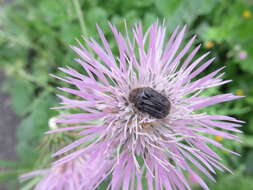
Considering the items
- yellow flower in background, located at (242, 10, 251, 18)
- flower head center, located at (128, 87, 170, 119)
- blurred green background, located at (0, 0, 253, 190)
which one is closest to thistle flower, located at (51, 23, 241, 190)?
flower head center, located at (128, 87, 170, 119)

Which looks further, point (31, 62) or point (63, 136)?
point (31, 62)

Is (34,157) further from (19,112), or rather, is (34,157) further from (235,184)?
(235,184)

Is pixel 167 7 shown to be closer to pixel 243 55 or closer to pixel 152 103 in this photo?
pixel 243 55

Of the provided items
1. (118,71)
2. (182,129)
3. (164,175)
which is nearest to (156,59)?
(118,71)

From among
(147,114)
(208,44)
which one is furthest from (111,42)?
(147,114)

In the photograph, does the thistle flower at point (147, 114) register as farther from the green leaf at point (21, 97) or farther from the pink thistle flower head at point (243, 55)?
the green leaf at point (21, 97)

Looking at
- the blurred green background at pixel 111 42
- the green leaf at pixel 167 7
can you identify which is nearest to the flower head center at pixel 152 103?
the blurred green background at pixel 111 42

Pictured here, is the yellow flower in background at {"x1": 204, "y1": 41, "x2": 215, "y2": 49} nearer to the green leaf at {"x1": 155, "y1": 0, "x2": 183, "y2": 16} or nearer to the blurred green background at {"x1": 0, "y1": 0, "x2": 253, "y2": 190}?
the blurred green background at {"x1": 0, "y1": 0, "x2": 253, "y2": 190}

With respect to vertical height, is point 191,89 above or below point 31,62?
below
